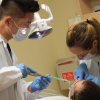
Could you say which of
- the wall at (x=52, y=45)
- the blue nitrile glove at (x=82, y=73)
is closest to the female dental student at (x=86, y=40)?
the blue nitrile glove at (x=82, y=73)

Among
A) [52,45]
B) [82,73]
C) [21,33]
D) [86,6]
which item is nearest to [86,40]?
[82,73]

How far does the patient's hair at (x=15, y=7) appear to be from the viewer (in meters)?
1.32

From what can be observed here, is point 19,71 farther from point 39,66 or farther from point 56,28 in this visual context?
point 56,28

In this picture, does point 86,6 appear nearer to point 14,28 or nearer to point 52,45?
point 52,45

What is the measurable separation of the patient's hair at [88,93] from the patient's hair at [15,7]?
0.80 meters

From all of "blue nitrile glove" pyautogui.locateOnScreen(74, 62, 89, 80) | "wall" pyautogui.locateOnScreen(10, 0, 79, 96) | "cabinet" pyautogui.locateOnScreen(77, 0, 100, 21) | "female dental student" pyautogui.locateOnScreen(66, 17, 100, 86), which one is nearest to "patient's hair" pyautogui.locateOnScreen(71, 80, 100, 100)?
"female dental student" pyautogui.locateOnScreen(66, 17, 100, 86)

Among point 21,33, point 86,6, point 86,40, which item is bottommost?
point 86,40

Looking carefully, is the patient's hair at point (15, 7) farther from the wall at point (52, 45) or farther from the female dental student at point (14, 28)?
the wall at point (52, 45)

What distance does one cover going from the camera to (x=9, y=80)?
118 cm

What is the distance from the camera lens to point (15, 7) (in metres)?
1.33

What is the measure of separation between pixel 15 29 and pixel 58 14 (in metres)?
1.82

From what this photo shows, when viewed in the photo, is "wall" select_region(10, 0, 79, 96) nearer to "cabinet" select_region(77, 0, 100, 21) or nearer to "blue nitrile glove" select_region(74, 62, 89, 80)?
"cabinet" select_region(77, 0, 100, 21)

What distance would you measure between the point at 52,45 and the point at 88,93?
218cm

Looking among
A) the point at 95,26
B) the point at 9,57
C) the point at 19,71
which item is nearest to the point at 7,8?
the point at 9,57
